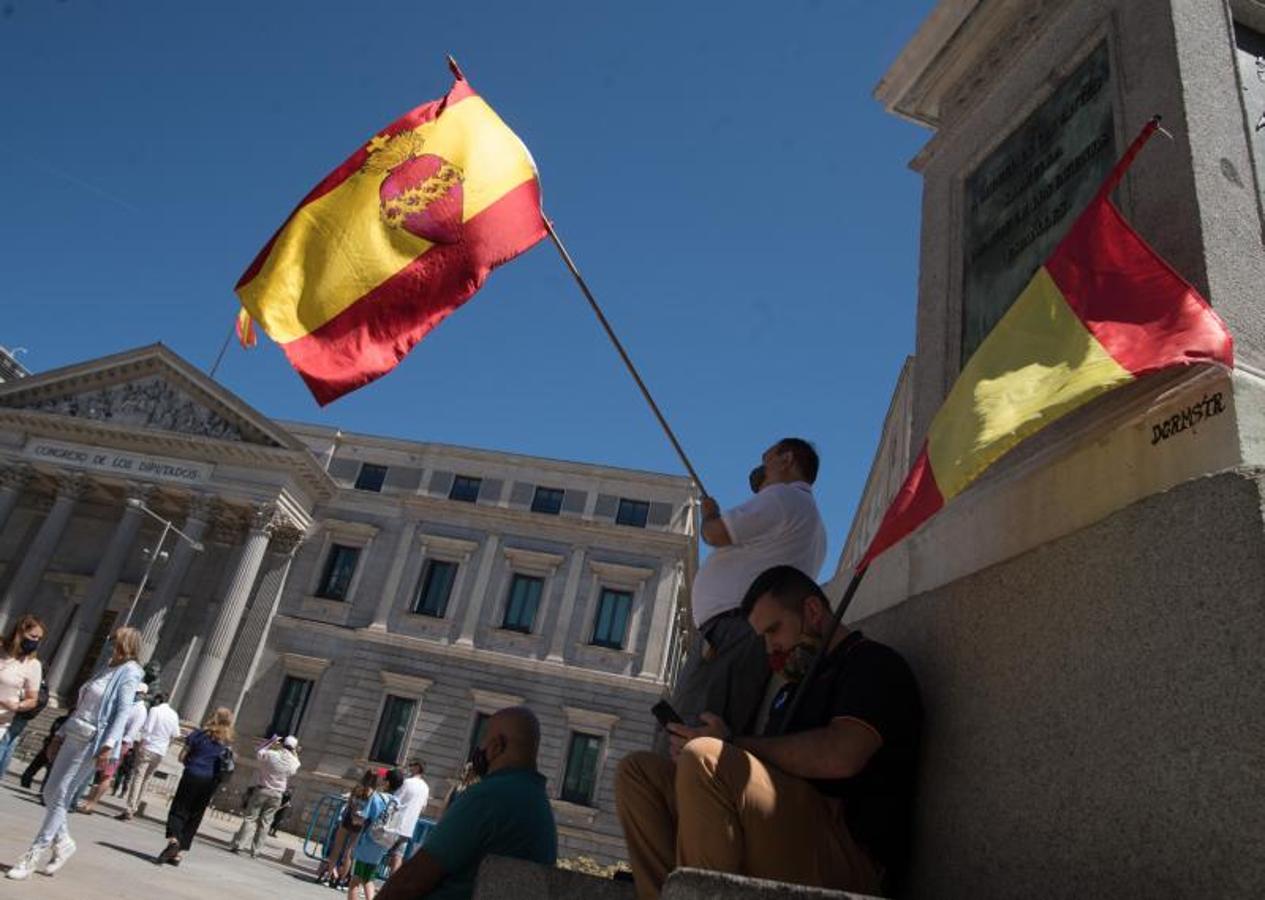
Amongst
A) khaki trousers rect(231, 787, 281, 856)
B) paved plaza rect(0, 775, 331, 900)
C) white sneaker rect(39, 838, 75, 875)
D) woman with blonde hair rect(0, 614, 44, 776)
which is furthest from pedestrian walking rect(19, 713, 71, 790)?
white sneaker rect(39, 838, 75, 875)

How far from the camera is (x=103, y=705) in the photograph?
5484mm

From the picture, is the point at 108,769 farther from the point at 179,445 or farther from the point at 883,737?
the point at 179,445

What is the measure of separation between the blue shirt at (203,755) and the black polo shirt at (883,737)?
762 cm

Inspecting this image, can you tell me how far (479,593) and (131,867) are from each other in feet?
71.1

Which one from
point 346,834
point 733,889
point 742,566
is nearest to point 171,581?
point 346,834

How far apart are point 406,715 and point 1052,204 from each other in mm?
26684

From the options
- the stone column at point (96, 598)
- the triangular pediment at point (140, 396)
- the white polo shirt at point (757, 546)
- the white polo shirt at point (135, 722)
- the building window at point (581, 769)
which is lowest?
the white polo shirt at point (135, 722)

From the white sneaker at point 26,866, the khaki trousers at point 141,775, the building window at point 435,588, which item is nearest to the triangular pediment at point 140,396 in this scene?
the building window at point 435,588

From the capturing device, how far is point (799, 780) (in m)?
1.89

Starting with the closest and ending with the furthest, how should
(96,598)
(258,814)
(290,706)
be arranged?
(258,814)
(290,706)
(96,598)

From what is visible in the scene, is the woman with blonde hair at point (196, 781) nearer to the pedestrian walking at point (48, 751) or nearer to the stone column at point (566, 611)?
the pedestrian walking at point (48, 751)

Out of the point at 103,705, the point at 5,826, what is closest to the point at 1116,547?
the point at 103,705

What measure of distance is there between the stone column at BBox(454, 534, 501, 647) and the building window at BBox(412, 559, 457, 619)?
847 millimetres

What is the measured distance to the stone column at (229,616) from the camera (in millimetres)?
Answer: 26188
